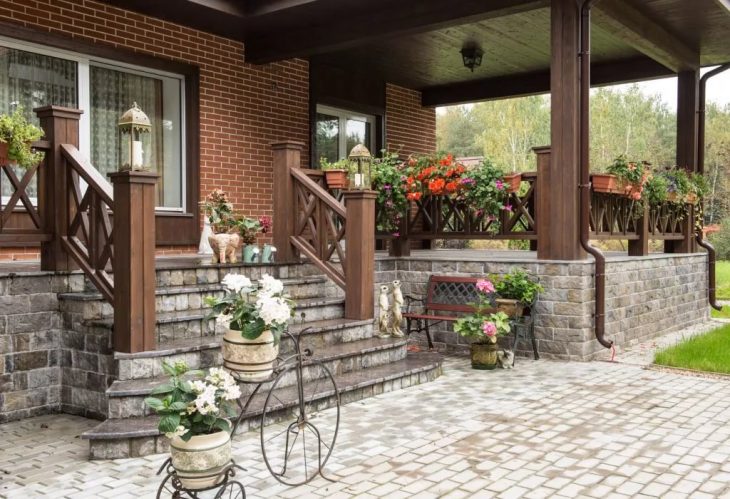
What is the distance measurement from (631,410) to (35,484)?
4017 millimetres

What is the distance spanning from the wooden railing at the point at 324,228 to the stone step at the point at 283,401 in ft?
2.31

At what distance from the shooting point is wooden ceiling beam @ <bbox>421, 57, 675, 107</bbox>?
422 inches

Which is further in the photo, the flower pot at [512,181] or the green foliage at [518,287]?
the flower pot at [512,181]

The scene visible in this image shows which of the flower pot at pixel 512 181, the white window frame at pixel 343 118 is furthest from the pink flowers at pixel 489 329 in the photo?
the white window frame at pixel 343 118

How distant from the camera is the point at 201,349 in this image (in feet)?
16.5

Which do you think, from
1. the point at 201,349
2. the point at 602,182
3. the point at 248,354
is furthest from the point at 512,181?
the point at 248,354

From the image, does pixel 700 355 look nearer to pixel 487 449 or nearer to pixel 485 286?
pixel 485 286

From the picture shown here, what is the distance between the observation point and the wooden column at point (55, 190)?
214 inches

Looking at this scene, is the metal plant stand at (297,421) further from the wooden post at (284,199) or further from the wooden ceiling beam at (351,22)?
the wooden ceiling beam at (351,22)

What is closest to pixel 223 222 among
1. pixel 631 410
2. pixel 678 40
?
pixel 631 410

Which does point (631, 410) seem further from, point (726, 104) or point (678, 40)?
point (726, 104)

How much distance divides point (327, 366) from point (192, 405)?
2575 mm

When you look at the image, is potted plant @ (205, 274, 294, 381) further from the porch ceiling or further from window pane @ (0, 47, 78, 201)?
the porch ceiling

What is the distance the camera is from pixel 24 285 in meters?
5.24
